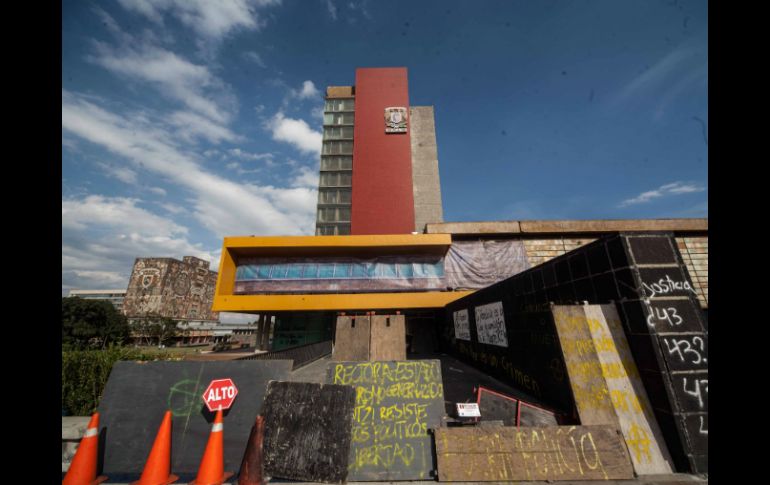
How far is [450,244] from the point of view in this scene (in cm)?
1805

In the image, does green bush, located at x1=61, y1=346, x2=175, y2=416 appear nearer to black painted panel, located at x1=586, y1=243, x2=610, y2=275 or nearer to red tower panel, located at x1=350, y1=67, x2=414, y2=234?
black painted panel, located at x1=586, y1=243, x2=610, y2=275

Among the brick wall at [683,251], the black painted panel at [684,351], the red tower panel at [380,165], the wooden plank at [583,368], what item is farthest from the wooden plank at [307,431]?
the red tower panel at [380,165]

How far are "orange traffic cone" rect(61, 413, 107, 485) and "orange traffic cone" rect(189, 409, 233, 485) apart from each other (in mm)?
1442

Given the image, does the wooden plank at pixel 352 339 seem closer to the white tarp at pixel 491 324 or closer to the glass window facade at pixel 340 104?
the white tarp at pixel 491 324

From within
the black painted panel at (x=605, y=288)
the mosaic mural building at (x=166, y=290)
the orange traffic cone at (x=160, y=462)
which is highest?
the mosaic mural building at (x=166, y=290)

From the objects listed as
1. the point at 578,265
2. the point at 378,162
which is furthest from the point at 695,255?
the point at 378,162

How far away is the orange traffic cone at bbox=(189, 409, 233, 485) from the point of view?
3285 mm

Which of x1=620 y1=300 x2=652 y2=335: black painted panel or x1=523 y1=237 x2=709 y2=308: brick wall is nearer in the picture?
x1=620 y1=300 x2=652 y2=335: black painted panel

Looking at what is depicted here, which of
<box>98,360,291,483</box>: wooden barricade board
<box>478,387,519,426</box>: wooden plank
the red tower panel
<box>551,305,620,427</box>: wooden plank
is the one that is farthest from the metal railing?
the red tower panel

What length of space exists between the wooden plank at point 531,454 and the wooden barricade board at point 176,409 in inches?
118

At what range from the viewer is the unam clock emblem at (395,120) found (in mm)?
33250
